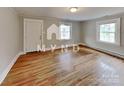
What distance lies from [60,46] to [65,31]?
1057 mm

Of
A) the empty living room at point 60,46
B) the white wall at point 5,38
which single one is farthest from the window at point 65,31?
the white wall at point 5,38

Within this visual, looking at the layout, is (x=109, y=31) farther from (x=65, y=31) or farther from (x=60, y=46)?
(x=60, y=46)

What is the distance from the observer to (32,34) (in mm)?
6395

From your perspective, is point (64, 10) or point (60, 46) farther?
point (60, 46)

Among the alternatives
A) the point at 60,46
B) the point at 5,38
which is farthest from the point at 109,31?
the point at 5,38

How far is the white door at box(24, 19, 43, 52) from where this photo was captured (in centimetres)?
617

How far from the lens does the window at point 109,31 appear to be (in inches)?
220

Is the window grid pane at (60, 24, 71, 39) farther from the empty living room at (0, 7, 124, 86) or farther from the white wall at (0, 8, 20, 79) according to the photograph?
the white wall at (0, 8, 20, 79)

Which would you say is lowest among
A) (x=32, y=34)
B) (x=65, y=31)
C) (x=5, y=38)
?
(x=5, y=38)

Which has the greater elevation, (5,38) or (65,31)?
(65,31)

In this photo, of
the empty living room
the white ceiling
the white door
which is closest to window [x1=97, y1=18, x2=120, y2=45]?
the empty living room

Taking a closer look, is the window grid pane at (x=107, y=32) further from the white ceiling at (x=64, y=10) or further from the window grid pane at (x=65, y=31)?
the window grid pane at (x=65, y=31)
